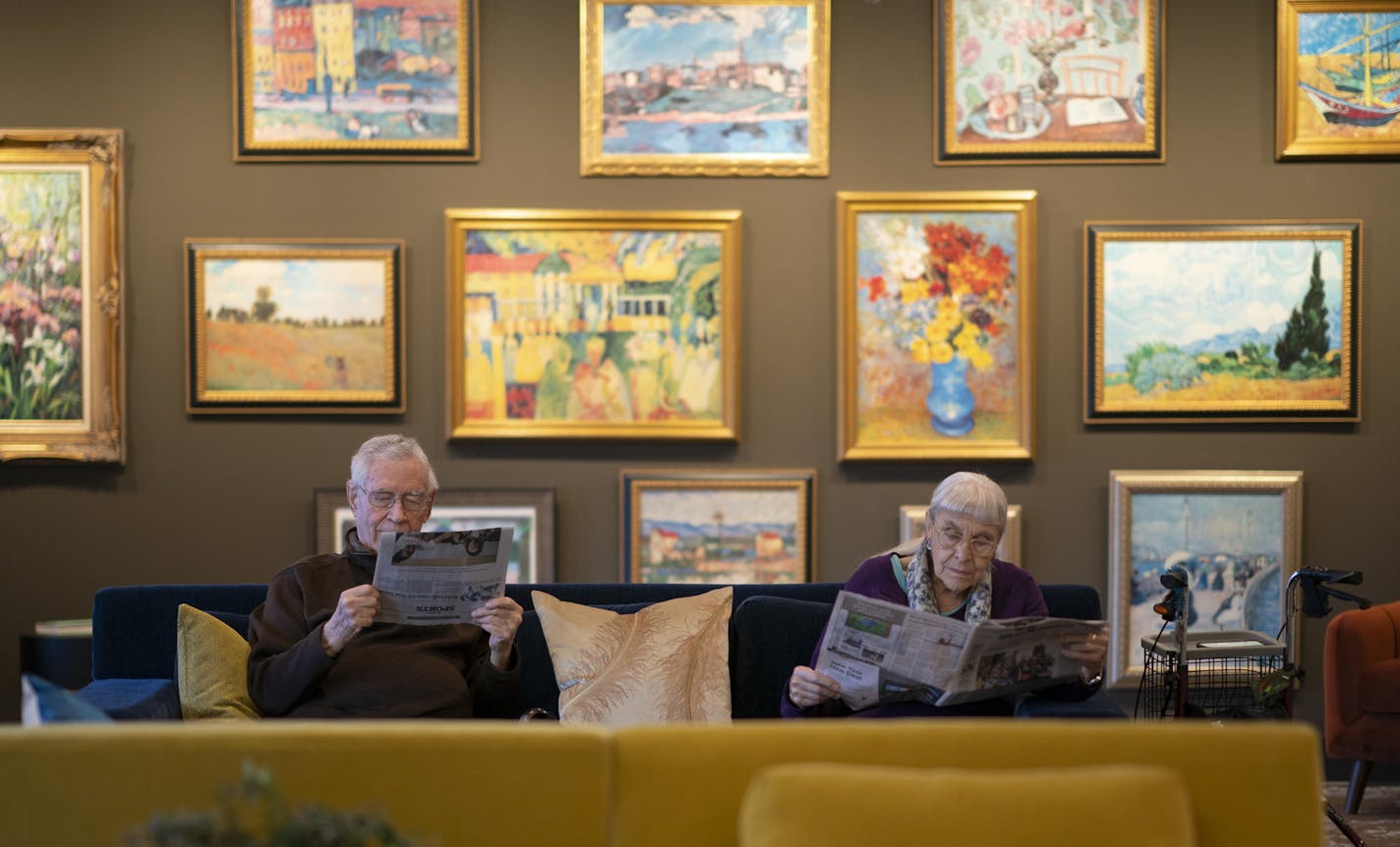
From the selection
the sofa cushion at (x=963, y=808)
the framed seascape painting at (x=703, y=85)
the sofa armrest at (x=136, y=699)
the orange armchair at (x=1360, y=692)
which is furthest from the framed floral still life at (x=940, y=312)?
the sofa cushion at (x=963, y=808)

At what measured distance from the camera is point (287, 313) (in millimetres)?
4793

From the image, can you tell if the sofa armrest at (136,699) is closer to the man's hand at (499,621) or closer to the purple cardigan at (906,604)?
the man's hand at (499,621)

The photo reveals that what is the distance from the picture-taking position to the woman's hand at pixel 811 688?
303 centimetres

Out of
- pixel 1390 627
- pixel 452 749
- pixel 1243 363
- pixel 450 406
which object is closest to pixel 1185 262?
pixel 1243 363

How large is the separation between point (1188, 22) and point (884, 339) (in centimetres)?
164

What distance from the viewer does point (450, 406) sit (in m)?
4.80

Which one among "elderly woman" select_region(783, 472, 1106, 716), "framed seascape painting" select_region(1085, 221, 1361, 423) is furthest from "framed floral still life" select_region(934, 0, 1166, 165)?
"elderly woman" select_region(783, 472, 1106, 716)

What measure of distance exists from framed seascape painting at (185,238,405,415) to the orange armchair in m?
3.44

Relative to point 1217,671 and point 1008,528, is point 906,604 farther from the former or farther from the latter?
point 1008,528

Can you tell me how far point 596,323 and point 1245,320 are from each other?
240 centimetres

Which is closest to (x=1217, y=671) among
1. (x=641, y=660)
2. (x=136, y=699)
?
(x=641, y=660)

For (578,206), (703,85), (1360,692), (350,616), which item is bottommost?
(1360,692)

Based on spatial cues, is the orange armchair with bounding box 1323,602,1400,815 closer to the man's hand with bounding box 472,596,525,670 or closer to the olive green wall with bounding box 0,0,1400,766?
the olive green wall with bounding box 0,0,1400,766

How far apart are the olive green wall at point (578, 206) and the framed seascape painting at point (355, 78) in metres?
0.09
